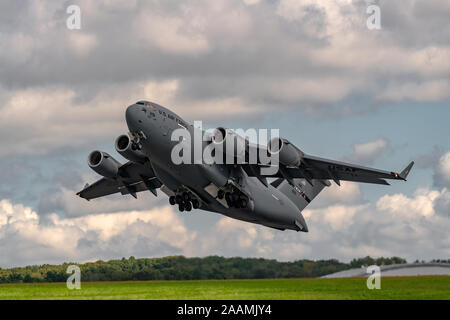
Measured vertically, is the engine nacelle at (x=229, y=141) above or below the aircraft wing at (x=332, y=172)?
above

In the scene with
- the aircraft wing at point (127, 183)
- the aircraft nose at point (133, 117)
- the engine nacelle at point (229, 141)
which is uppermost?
the aircraft nose at point (133, 117)

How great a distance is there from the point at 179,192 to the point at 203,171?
3.40 m

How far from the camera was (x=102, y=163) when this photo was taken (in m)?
37.2

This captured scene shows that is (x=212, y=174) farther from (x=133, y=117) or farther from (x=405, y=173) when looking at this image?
(x=405, y=173)

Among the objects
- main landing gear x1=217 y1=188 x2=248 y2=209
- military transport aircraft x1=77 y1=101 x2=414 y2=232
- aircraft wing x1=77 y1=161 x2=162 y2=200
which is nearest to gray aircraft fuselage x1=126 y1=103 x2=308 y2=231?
military transport aircraft x1=77 y1=101 x2=414 y2=232

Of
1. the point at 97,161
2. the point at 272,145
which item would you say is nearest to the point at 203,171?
the point at 272,145

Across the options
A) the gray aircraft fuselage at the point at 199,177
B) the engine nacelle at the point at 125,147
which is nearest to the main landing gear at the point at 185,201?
the gray aircraft fuselage at the point at 199,177

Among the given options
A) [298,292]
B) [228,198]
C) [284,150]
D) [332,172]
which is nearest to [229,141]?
[284,150]

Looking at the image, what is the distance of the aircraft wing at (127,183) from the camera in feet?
126

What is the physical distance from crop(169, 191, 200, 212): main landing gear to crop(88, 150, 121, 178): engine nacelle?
379 centimetres
